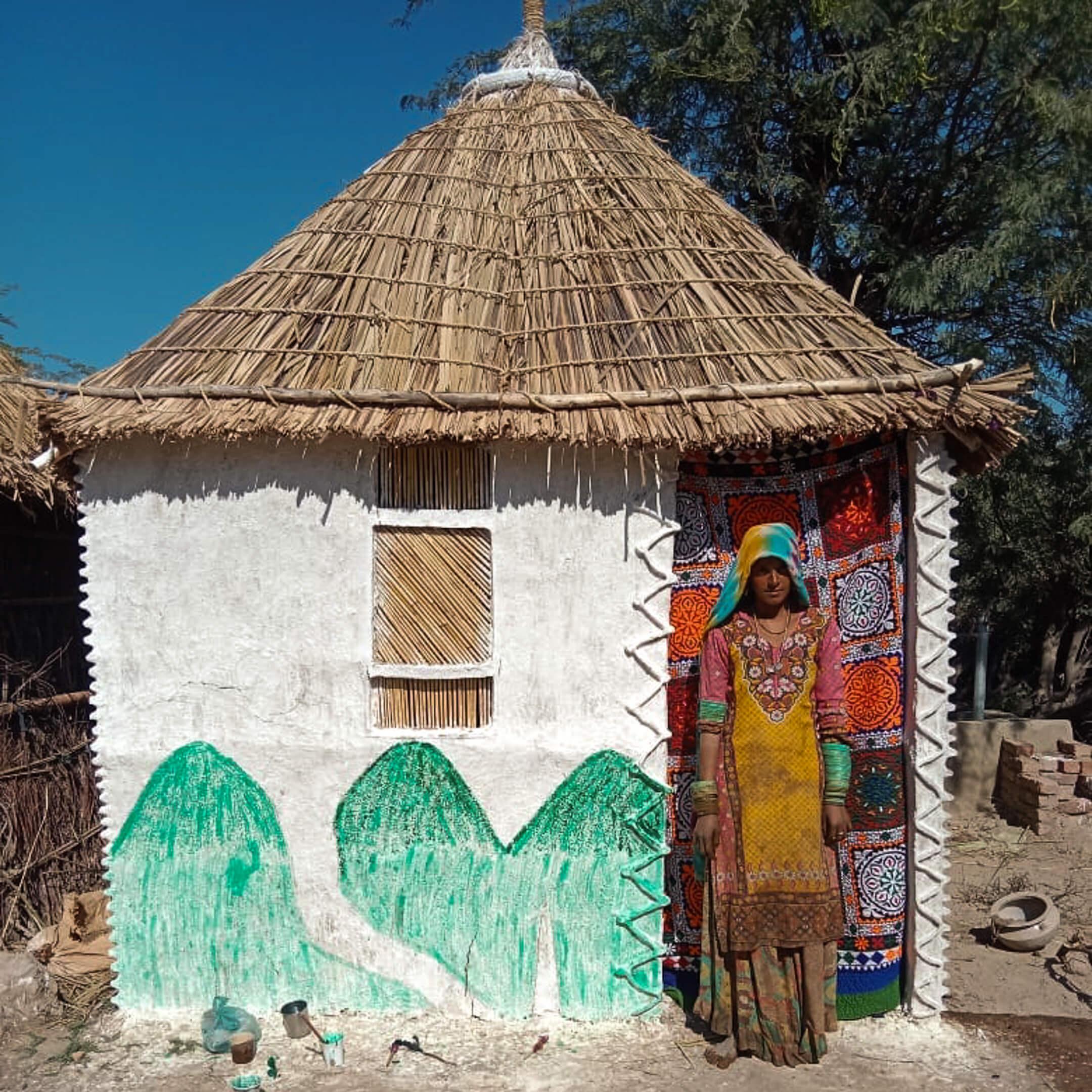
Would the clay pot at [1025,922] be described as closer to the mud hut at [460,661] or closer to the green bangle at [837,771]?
the mud hut at [460,661]

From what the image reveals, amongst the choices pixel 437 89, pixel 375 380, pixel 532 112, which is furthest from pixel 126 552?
pixel 437 89

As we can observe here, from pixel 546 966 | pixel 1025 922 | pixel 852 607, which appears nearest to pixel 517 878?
pixel 546 966

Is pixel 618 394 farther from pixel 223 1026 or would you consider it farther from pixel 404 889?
pixel 223 1026

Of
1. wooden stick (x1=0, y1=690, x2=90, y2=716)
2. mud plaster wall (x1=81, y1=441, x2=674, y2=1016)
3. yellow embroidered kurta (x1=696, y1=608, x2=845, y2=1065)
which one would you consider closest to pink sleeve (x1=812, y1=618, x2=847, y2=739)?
yellow embroidered kurta (x1=696, y1=608, x2=845, y2=1065)

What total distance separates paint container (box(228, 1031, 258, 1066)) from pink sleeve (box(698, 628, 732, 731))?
2.33m

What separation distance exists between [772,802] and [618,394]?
180 cm

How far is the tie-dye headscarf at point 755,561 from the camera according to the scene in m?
4.21

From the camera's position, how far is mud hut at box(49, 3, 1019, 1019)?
459cm

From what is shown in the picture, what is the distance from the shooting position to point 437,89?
11227 millimetres

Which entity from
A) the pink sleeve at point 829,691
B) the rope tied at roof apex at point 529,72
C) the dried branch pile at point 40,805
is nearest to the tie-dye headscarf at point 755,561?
the pink sleeve at point 829,691

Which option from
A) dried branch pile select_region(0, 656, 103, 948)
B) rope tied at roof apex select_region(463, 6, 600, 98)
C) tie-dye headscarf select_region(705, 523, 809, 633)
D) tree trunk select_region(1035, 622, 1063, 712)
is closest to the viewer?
tie-dye headscarf select_region(705, 523, 809, 633)

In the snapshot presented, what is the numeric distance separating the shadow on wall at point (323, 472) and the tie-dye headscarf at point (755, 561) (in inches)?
21.1

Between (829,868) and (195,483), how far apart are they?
10.5 ft

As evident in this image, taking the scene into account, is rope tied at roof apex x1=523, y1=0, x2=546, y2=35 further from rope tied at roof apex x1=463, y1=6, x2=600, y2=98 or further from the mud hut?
the mud hut
